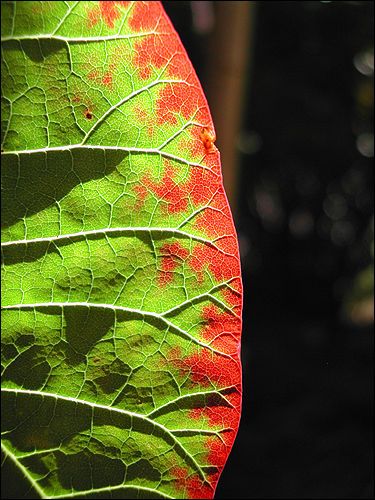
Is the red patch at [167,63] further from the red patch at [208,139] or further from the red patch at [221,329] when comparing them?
the red patch at [221,329]

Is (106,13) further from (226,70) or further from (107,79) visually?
(226,70)

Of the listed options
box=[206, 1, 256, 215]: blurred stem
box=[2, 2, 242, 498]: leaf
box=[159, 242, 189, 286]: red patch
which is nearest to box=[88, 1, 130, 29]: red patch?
box=[2, 2, 242, 498]: leaf

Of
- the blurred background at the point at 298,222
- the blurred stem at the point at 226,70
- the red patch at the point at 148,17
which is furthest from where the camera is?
the blurred background at the point at 298,222

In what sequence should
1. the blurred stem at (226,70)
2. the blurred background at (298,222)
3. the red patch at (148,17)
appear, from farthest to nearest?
the blurred background at (298,222)
the blurred stem at (226,70)
the red patch at (148,17)

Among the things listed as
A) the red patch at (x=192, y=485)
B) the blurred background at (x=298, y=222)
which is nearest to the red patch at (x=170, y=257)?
the red patch at (x=192, y=485)

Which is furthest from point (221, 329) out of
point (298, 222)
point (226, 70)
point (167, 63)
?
point (298, 222)

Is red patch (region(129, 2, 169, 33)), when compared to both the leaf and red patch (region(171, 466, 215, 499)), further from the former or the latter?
red patch (region(171, 466, 215, 499))

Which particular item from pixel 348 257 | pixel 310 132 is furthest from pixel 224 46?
pixel 348 257
